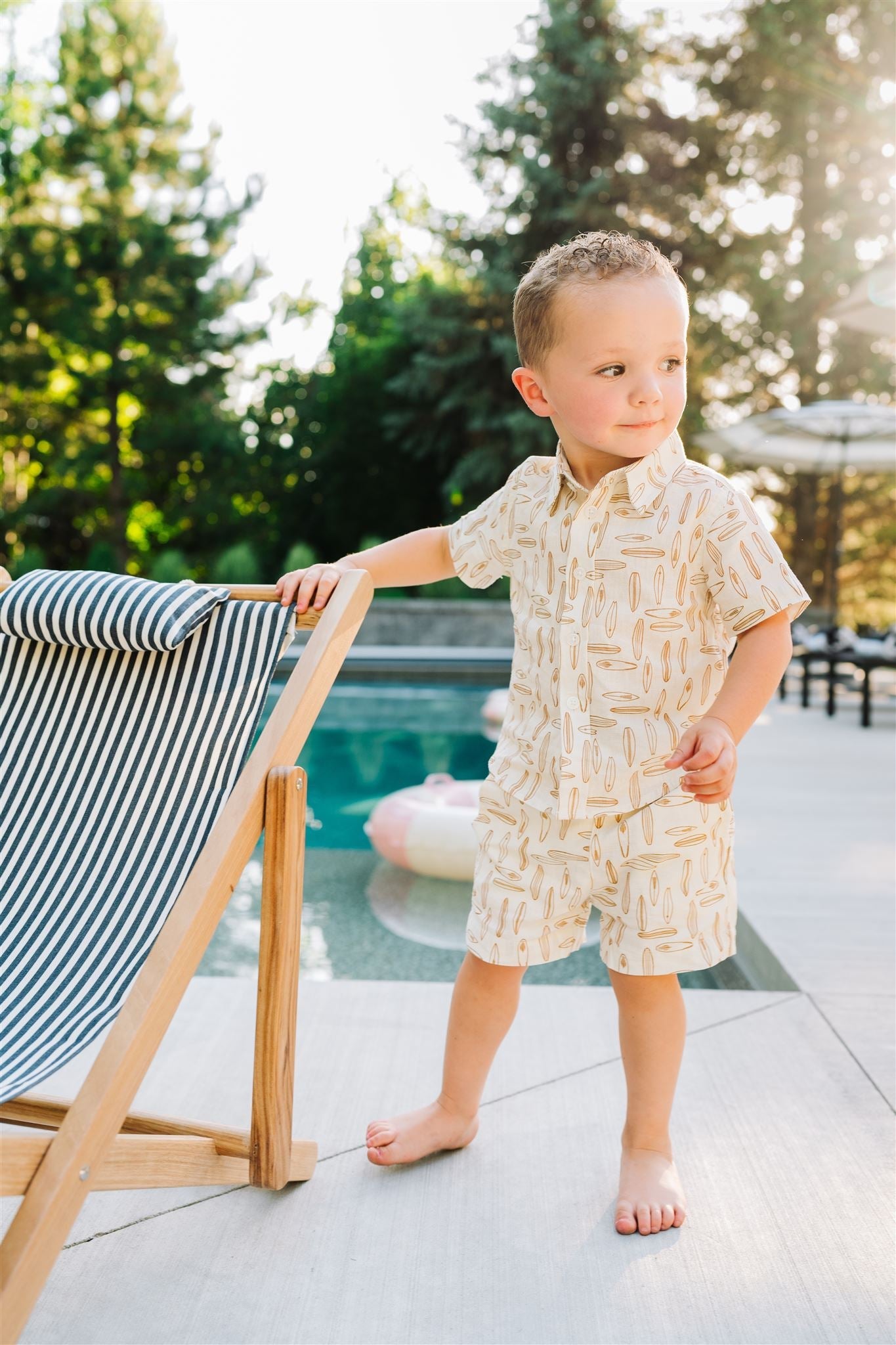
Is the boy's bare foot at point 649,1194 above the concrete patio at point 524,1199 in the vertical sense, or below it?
above

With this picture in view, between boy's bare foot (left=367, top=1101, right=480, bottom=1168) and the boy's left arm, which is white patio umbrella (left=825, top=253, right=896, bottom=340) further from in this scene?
boy's bare foot (left=367, top=1101, right=480, bottom=1168)

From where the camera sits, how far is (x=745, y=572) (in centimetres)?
149

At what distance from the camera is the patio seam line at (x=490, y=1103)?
5.02 feet

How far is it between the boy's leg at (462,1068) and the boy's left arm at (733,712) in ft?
1.39

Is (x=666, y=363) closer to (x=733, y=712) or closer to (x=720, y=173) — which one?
(x=733, y=712)

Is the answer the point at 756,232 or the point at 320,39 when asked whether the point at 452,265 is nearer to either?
the point at 756,232

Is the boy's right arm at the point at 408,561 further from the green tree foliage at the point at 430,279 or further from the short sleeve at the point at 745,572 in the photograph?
the green tree foliage at the point at 430,279

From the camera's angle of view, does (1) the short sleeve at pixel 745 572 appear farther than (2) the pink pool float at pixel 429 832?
No

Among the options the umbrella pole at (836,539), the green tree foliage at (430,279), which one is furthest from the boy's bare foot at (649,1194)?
the green tree foliage at (430,279)

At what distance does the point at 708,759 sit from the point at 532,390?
579 millimetres

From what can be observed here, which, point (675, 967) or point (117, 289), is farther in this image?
point (117, 289)

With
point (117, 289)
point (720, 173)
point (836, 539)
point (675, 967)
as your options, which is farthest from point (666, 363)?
point (720, 173)

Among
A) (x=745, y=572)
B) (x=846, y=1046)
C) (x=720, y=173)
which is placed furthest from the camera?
(x=720, y=173)

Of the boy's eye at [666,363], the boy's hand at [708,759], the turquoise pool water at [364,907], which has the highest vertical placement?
the boy's eye at [666,363]
